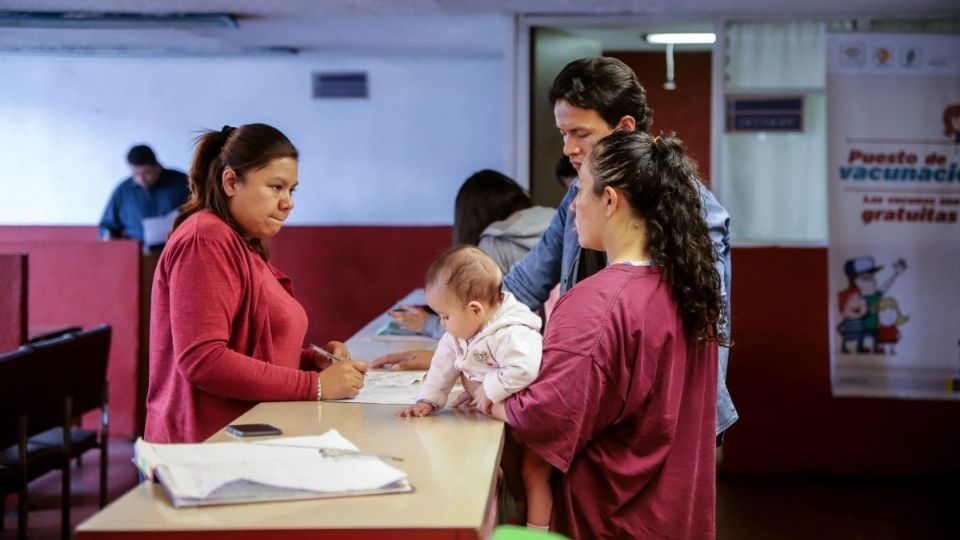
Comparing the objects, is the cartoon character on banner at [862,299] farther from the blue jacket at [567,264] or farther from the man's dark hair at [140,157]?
the man's dark hair at [140,157]

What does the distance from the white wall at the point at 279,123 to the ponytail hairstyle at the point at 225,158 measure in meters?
6.18

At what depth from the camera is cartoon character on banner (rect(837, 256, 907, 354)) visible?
17.2ft

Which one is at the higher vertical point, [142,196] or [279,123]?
[279,123]

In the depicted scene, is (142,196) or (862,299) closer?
(862,299)

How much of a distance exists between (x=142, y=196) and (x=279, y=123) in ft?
4.81

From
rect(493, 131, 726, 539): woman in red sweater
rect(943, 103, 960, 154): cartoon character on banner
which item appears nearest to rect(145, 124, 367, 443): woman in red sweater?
rect(493, 131, 726, 539): woman in red sweater

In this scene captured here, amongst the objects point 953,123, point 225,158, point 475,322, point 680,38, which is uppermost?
point 680,38

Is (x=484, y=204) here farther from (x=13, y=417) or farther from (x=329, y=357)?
(x=13, y=417)

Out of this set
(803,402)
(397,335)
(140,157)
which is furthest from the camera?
(140,157)

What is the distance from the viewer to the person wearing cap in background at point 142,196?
7250 millimetres

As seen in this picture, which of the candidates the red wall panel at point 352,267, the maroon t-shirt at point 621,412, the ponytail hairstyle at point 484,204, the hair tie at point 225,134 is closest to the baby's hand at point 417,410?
the maroon t-shirt at point 621,412

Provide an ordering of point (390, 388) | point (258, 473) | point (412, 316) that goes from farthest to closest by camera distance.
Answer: point (412, 316) < point (390, 388) < point (258, 473)

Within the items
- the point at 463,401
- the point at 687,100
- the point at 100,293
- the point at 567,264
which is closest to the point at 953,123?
the point at 687,100

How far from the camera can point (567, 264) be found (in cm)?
262
